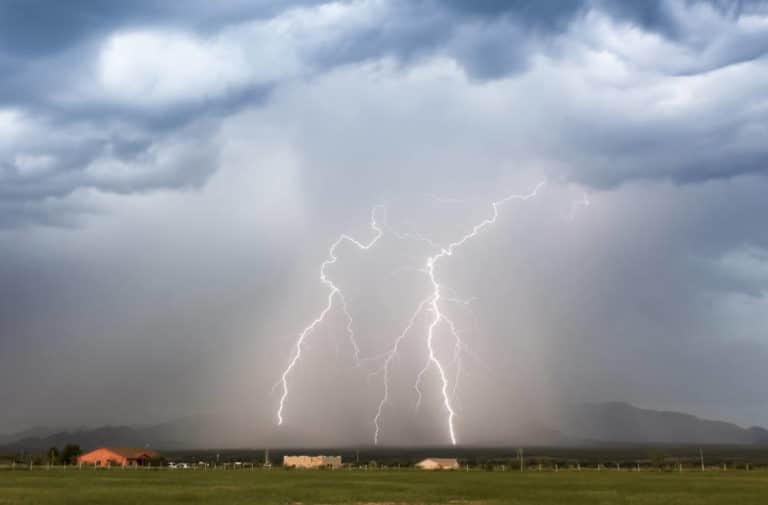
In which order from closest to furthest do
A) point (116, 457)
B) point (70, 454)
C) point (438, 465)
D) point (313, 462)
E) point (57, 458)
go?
1. point (438, 465)
2. point (313, 462)
3. point (116, 457)
4. point (57, 458)
5. point (70, 454)

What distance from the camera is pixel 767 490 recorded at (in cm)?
5234

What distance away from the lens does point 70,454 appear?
4631 inches

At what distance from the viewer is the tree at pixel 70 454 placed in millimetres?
115438

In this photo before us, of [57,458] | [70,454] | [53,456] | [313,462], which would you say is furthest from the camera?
[70,454]

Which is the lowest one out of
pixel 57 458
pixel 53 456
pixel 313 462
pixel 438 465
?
pixel 438 465

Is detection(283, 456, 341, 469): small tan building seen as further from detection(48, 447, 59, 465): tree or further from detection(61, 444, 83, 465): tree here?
detection(48, 447, 59, 465): tree

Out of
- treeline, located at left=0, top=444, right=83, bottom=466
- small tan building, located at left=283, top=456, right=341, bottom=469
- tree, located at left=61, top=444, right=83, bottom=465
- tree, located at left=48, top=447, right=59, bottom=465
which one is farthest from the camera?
tree, located at left=61, top=444, right=83, bottom=465

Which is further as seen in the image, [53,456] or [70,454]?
[70,454]

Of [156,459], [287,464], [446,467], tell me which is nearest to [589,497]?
[446,467]

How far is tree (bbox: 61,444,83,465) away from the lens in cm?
11544

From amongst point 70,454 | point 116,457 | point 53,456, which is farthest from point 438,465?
point 53,456

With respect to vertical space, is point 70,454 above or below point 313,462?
above

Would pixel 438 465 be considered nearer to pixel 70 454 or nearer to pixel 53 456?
pixel 70 454

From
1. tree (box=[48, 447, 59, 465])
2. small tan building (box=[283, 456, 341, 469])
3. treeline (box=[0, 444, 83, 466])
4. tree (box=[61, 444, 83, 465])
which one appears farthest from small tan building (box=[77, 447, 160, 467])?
small tan building (box=[283, 456, 341, 469])
